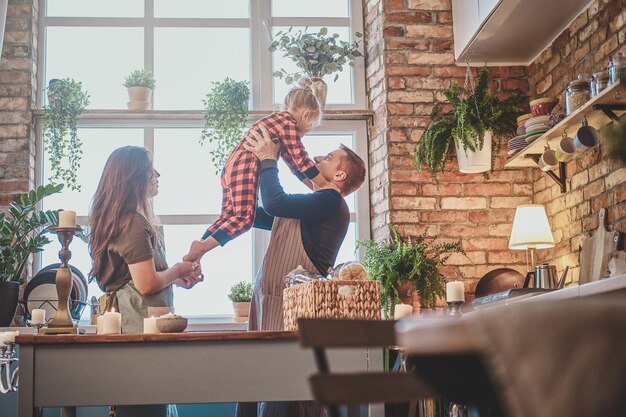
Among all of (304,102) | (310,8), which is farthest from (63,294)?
(310,8)

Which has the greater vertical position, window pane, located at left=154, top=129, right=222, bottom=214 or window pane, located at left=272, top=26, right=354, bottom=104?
window pane, located at left=272, top=26, right=354, bottom=104

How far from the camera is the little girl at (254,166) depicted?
16.6 feet

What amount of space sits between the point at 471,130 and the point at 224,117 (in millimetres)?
1469

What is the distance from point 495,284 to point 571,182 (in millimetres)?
714

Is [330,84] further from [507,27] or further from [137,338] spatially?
[137,338]

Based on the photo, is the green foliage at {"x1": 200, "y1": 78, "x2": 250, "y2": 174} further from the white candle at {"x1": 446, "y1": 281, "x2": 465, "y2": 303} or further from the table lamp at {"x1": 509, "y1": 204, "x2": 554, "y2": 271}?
the white candle at {"x1": 446, "y1": 281, "x2": 465, "y2": 303}

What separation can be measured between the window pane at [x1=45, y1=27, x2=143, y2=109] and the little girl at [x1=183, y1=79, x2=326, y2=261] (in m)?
0.97

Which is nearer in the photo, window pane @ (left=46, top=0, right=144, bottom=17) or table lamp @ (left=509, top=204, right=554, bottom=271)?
table lamp @ (left=509, top=204, right=554, bottom=271)

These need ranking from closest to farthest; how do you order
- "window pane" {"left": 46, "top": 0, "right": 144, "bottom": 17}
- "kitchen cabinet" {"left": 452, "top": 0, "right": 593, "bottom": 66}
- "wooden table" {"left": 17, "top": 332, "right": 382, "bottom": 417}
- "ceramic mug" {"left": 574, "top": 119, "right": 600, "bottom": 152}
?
"wooden table" {"left": 17, "top": 332, "right": 382, "bottom": 417}
"ceramic mug" {"left": 574, "top": 119, "right": 600, "bottom": 152}
"kitchen cabinet" {"left": 452, "top": 0, "right": 593, "bottom": 66}
"window pane" {"left": 46, "top": 0, "right": 144, "bottom": 17}

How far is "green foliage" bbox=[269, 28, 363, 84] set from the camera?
544cm

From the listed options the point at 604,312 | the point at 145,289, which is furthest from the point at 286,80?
the point at 604,312

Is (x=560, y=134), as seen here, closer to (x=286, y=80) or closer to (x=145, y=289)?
(x=286, y=80)

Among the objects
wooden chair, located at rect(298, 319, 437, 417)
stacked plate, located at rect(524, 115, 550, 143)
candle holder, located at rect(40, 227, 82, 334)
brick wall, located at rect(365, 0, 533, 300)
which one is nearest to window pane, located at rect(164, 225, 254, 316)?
brick wall, located at rect(365, 0, 533, 300)

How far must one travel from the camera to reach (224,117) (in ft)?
17.6
